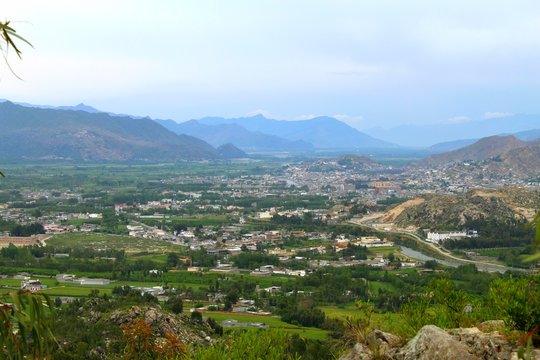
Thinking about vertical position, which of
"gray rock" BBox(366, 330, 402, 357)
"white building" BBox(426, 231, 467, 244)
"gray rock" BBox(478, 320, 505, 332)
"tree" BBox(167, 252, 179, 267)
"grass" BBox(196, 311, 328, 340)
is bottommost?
"tree" BBox(167, 252, 179, 267)

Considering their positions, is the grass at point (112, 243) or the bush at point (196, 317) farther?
the grass at point (112, 243)

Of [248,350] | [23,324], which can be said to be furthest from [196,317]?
[23,324]

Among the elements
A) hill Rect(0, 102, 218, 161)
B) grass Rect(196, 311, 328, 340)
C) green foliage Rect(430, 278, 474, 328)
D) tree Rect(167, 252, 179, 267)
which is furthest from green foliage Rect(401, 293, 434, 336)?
hill Rect(0, 102, 218, 161)

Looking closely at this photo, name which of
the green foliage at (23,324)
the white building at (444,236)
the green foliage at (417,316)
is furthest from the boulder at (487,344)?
the white building at (444,236)

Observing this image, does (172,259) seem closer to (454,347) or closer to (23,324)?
(454,347)

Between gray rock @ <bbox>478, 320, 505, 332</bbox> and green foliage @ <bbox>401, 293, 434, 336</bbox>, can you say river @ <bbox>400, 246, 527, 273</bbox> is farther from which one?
gray rock @ <bbox>478, 320, 505, 332</bbox>

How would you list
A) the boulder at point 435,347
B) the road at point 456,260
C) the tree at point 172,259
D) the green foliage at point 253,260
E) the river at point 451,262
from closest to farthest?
the boulder at point 435,347
the river at point 451,262
the road at point 456,260
the tree at point 172,259
the green foliage at point 253,260

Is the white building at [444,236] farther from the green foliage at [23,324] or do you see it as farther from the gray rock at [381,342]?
the green foliage at [23,324]
